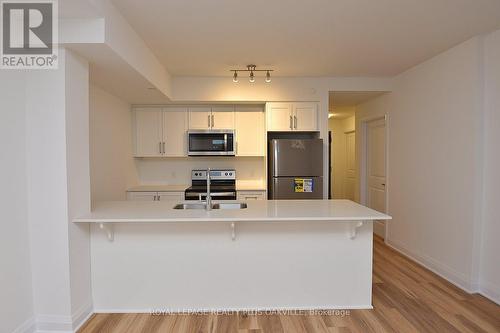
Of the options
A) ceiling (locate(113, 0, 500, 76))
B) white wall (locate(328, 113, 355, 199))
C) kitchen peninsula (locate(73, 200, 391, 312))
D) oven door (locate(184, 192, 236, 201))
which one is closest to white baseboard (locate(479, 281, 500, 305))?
kitchen peninsula (locate(73, 200, 391, 312))

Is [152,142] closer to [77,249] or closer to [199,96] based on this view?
[199,96]

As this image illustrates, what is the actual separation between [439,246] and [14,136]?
13.3 ft

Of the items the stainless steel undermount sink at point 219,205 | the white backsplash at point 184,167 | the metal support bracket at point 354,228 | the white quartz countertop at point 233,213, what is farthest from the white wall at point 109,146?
the metal support bracket at point 354,228

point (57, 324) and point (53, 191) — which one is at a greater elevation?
point (53, 191)

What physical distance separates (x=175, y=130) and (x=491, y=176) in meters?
3.81

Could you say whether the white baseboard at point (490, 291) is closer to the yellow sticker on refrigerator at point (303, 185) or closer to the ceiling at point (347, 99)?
the yellow sticker on refrigerator at point (303, 185)

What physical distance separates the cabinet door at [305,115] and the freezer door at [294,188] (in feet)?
2.48

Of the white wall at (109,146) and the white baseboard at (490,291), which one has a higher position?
the white wall at (109,146)

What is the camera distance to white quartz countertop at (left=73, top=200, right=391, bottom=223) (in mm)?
2080

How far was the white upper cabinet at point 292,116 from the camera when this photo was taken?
4.12 meters

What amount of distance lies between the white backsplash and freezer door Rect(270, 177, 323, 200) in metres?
0.80

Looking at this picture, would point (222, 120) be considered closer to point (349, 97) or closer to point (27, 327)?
point (349, 97)

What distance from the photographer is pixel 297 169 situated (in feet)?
12.9

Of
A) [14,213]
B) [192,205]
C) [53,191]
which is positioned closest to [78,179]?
[53,191]
